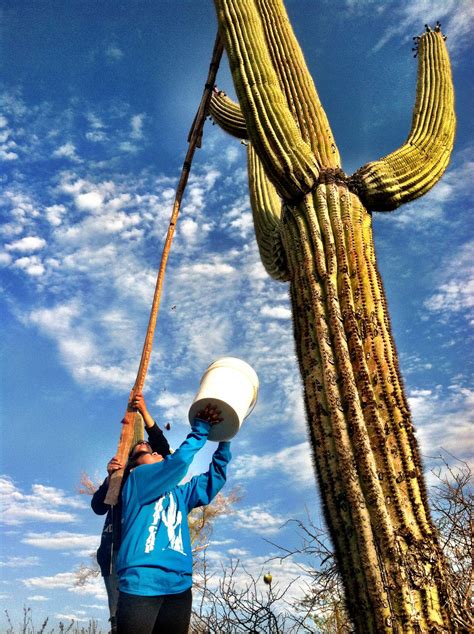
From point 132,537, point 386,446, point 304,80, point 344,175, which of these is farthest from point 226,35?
point 132,537

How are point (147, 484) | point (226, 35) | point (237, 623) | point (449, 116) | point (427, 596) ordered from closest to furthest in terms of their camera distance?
1. point (427, 596)
2. point (147, 484)
3. point (237, 623)
4. point (226, 35)
5. point (449, 116)

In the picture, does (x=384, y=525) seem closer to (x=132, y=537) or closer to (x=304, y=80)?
(x=132, y=537)

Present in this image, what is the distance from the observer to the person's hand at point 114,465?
13.0ft

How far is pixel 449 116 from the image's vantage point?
4.25 metres

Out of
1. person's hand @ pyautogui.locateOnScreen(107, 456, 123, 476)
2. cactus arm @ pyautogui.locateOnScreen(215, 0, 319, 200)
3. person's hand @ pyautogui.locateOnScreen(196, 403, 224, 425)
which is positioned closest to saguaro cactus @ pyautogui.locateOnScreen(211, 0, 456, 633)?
cactus arm @ pyautogui.locateOnScreen(215, 0, 319, 200)

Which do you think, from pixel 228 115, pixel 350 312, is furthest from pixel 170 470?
pixel 228 115

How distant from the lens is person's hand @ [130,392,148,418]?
375cm

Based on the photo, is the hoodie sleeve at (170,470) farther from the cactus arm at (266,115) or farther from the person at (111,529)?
the cactus arm at (266,115)

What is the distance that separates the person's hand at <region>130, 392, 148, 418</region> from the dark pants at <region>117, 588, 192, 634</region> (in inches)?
55.6

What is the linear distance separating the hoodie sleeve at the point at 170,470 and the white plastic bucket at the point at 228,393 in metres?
0.12

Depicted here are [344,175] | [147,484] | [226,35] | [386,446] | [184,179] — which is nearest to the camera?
[386,446]

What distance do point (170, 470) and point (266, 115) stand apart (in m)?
2.36

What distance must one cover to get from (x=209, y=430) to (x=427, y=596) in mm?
1275

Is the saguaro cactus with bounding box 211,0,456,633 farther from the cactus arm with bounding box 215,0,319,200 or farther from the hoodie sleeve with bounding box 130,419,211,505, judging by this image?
the hoodie sleeve with bounding box 130,419,211,505
